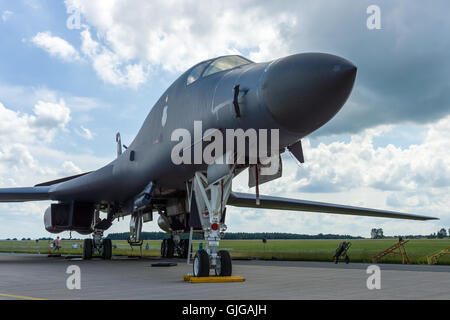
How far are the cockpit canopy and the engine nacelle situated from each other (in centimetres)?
1041

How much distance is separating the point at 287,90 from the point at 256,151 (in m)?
1.71

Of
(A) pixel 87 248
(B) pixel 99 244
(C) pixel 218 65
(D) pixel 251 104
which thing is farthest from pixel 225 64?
(A) pixel 87 248

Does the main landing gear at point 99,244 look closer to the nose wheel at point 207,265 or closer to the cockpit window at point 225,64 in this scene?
the cockpit window at point 225,64

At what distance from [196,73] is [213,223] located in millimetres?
3567

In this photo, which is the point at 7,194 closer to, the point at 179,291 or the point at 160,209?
the point at 160,209

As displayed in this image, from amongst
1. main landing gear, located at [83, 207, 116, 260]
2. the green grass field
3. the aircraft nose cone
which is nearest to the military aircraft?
the aircraft nose cone

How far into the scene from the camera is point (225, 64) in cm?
934

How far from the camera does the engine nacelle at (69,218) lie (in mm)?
17703

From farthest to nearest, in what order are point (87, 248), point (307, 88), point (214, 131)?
point (87, 248) → point (214, 131) → point (307, 88)

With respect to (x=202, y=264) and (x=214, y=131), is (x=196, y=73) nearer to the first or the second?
(x=214, y=131)

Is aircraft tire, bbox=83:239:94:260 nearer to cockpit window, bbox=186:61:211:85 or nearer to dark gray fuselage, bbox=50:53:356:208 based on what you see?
dark gray fuselage, bbox=50:53:356:208

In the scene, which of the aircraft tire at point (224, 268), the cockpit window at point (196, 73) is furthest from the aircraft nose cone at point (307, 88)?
the cockpit window at point (196, 73)

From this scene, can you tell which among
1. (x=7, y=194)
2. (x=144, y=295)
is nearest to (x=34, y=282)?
(x=144, y=295)

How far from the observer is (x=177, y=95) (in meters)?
10.5
